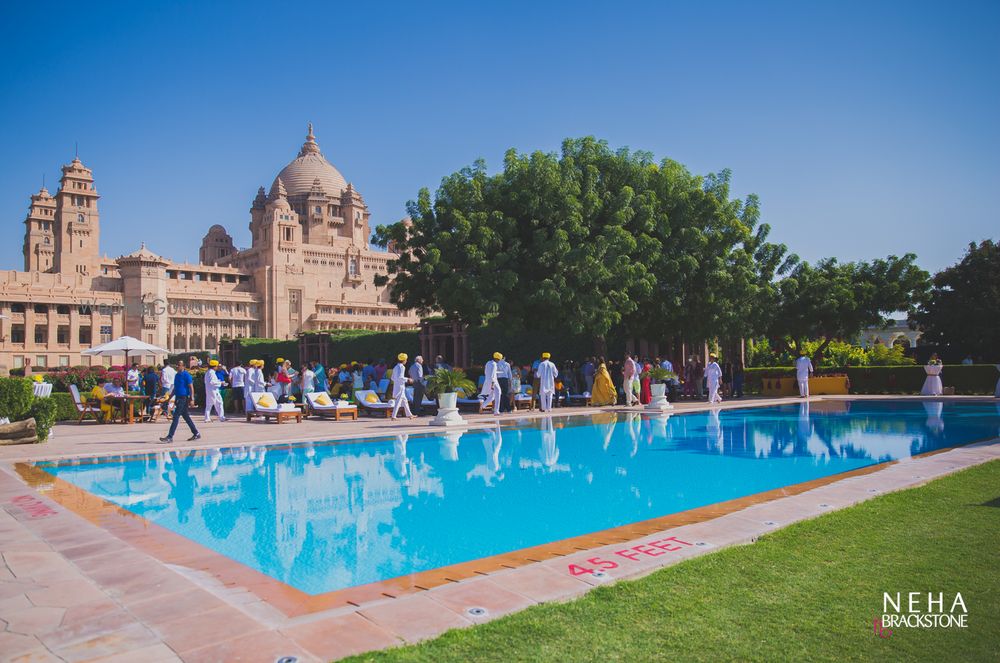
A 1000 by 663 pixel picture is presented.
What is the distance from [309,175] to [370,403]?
80917mm

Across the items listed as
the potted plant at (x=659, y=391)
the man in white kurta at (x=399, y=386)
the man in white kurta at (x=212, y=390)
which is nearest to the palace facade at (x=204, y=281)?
the man in white kurta at (x=212, y=390)

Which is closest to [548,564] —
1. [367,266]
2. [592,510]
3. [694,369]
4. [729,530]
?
[729,530]

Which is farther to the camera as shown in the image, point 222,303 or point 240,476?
point 222,303

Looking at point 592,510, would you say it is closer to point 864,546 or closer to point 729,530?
point 729,530

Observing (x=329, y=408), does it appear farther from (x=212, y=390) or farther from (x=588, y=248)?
(x=588, y=248)

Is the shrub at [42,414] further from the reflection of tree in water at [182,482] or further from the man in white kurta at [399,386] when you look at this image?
the man in white kurta at [399,386]

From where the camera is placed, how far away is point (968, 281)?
29516 millimetres

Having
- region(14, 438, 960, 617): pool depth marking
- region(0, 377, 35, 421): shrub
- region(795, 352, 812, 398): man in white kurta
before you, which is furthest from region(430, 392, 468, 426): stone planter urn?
region(795, 352, 812, 398): man in white kurta

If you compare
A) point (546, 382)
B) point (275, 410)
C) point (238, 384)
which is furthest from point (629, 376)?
point (238, 384)

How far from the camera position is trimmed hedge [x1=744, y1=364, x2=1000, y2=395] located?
24.8 metres

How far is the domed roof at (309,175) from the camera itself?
302 feet

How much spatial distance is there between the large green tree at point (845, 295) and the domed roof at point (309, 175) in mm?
73901

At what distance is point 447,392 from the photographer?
51.2ft

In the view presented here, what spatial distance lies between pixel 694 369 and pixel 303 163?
267ft
